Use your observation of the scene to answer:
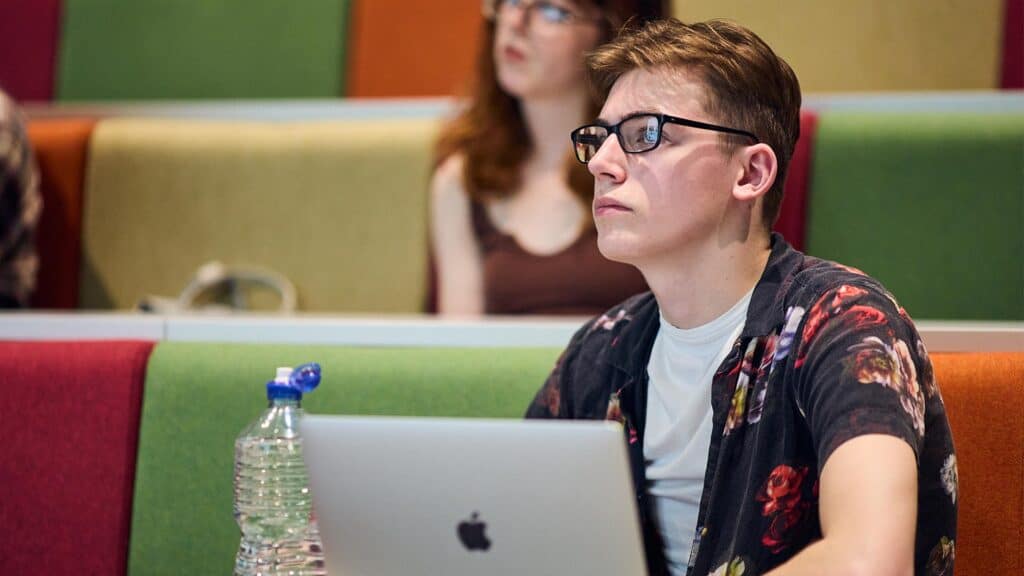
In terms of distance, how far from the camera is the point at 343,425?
1.06m

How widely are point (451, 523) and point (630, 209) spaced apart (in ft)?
1.42

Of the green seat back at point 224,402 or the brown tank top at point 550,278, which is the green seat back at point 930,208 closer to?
the brown tank top at point 550,278

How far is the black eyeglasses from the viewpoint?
131 centimetres

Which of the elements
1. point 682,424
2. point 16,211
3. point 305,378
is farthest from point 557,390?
point 16,211

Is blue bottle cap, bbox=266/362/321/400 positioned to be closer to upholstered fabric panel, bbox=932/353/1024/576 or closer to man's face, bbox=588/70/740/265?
man's face, bbox=588/70/740/265

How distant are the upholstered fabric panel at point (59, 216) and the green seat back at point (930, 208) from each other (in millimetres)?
1550

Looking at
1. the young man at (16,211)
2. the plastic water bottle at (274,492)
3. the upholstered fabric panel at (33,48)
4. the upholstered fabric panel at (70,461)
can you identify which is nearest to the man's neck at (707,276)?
the plastic water bottle at (274,492)

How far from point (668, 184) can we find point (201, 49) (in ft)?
6.54

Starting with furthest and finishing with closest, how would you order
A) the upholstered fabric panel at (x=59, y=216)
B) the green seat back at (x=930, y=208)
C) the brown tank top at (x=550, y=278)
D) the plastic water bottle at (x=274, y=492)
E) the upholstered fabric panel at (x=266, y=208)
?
the upholstered fabric panel at (x=59, y=216)
the upholstered fabric panel at (x=266, y=208)
the brown tank top at (x=550, y=278)
the green seat back at (x=930, y=208)
the plastic water bottle at (x=274, y=492)

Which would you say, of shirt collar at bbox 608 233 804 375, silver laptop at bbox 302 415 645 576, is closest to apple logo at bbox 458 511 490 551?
silver laptop at bbox 302 415 645 576

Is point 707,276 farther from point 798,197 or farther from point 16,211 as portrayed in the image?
point 16,211

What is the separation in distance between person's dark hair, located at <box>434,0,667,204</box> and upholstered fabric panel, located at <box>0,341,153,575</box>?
935mm

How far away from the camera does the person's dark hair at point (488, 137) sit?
2.44 m

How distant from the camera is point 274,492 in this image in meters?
1.61
